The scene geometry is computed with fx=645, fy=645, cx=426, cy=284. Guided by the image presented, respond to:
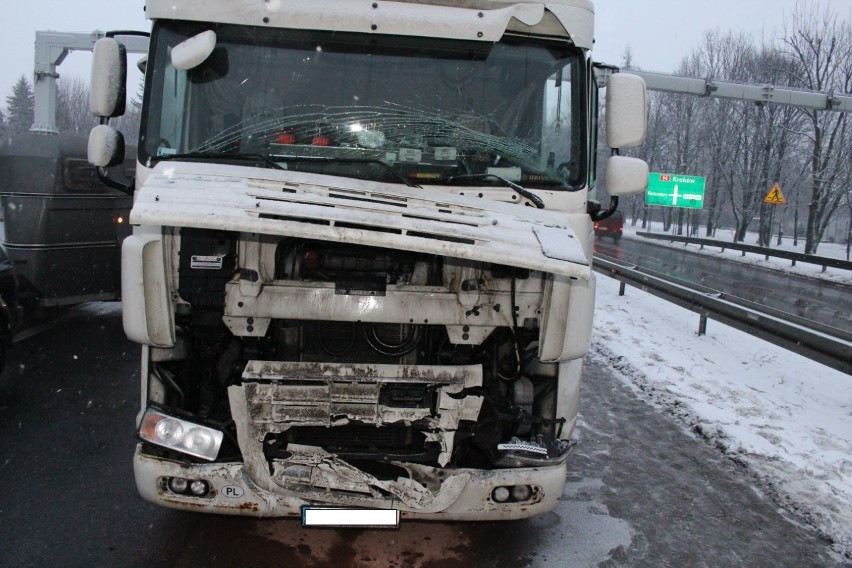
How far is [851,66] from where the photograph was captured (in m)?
30.9

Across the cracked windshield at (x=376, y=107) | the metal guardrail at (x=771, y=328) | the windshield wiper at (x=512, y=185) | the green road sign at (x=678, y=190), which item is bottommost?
the metal guardrail at (x=771, y=328)

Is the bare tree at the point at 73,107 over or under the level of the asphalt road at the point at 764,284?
over

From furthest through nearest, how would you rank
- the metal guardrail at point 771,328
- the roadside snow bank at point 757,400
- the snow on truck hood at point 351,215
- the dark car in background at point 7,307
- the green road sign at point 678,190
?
1. the green road sign at point 678,190
2. the dark car in background at point 7,307
3. the metal guardrail at point 771,328
4. the roadside snow bank at point 757,400
5. the snow on truck hood at point 351,215

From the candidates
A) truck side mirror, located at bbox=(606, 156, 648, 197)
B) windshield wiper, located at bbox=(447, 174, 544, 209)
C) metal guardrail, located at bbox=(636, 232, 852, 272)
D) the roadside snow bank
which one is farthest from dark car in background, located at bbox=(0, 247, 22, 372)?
metal guardrail, located at bbox=(636, 232, 852, 272)

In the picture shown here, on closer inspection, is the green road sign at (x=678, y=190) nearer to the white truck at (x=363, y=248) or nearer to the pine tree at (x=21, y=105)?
the white truck at (x=363, y=248)

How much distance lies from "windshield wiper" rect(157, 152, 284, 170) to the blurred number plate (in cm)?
185

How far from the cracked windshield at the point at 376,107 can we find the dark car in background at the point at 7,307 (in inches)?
145

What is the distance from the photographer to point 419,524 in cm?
406

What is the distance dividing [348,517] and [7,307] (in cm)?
491

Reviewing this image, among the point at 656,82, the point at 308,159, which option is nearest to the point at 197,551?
the point at 308,159

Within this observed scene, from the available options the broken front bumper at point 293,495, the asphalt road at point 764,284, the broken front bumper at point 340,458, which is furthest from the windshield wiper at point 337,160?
the asphalt road at point 764,284

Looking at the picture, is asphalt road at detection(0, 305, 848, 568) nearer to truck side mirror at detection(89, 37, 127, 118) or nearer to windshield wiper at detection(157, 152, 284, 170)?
windshield wiper at detection(157, 152, 284, 170)

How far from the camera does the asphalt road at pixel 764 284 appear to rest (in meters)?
14.8

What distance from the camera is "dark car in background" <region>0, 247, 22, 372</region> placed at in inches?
247
